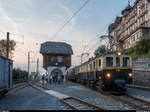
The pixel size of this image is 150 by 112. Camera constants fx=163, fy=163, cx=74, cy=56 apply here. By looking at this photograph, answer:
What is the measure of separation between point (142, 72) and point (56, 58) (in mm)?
18321

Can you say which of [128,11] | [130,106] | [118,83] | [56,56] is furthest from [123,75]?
[128,11]

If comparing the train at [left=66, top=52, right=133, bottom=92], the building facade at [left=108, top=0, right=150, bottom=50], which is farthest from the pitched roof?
the train at [left=66, top=52, right=133, bottom=92]

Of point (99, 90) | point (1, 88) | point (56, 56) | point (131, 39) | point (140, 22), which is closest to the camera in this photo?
point (1, 88)

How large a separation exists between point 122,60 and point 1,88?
8962 mm

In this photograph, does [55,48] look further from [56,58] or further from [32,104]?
[32,104]

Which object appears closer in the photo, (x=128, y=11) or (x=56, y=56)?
(x=56, y=56)

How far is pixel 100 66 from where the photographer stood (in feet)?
41.6

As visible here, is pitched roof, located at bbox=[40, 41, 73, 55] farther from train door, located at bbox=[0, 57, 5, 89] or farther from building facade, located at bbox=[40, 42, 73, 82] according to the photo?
train door, located at bbox=[0, 57, 5, 89]

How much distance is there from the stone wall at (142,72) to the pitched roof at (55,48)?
1601 cm

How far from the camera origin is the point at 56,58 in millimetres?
34219

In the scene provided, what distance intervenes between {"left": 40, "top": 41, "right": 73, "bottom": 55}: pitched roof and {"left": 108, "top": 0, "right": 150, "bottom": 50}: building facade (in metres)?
9.75

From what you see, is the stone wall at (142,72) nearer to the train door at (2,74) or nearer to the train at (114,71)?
the train at (114,71)

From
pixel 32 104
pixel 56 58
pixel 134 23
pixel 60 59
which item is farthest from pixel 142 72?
pixel 134 23

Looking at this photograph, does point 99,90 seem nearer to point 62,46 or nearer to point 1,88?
point 1,88
